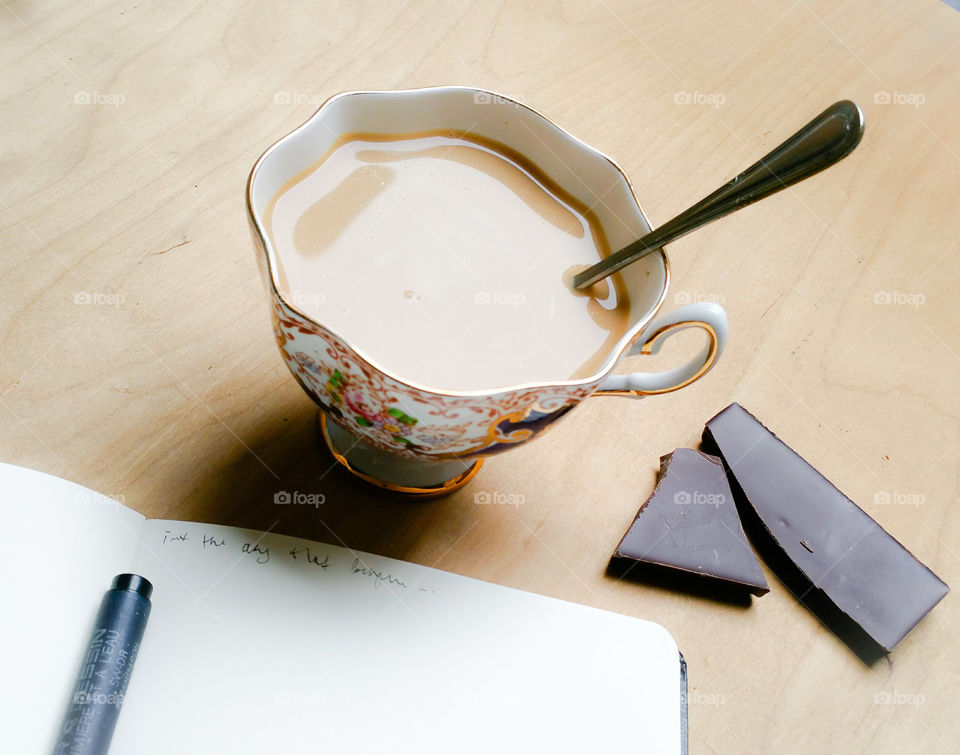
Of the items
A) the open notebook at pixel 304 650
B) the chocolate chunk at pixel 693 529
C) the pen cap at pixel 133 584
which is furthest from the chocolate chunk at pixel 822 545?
the pen cap at pixel 133 584

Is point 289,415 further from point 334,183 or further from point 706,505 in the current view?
point 706,505

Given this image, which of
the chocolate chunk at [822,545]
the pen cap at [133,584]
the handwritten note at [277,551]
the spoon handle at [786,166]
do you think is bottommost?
the chocolate chunk at [822,545]

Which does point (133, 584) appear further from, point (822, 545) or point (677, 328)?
point (822, 545)

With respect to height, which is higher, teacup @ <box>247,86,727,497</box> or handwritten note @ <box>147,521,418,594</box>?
teacup @ <box>247,86,727,497</box>

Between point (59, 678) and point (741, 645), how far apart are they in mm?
466

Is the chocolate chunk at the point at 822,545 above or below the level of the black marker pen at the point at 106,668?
below

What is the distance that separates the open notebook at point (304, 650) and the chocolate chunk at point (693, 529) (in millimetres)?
55

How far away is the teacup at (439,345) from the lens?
0.50m

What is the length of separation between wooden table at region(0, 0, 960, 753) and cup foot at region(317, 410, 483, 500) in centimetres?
2

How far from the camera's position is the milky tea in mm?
564

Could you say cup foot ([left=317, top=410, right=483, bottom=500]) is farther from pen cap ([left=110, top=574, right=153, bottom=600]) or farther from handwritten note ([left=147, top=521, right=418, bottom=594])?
pen cap ([left=110, top=574, right=153, bottom=600])

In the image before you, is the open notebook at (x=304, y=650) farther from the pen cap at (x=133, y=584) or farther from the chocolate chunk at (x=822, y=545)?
the chocolate chunk at (x=822, y=545)

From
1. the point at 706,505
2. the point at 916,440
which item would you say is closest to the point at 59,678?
the point at 706,505

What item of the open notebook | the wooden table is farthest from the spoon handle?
the open notebook
